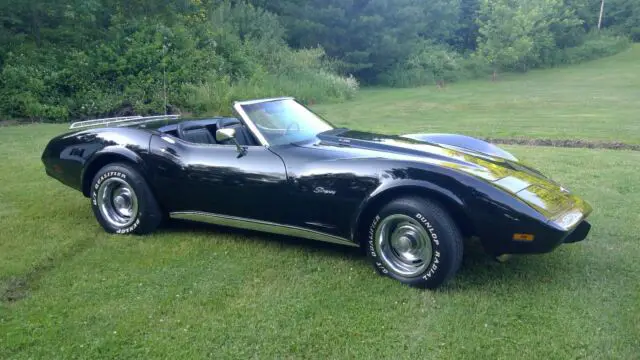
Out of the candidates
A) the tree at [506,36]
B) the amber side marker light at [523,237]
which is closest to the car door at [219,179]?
the amber side marker light at [523,237]

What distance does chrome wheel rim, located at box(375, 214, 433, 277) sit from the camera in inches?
149

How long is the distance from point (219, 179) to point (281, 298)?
50.8 inches

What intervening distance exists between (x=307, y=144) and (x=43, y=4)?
59.8ft

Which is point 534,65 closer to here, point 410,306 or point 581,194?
point 581,194

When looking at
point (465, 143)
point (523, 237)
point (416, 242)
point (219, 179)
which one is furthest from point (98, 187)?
point (523, 237)

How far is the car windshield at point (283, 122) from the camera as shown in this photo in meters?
4.68

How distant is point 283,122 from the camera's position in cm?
488

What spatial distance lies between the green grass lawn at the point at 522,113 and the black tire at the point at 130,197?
7995mm

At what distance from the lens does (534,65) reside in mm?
42344

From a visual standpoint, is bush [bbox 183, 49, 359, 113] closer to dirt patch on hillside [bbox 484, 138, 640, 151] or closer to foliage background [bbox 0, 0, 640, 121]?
foliage background [bbox 0, 0, 640, 121]

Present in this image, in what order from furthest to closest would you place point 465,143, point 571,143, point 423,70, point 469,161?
point 423,70, point 571,143, point 465,143, point 469,161

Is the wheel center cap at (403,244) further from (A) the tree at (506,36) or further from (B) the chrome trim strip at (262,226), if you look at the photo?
(A) the tree at (506,36)

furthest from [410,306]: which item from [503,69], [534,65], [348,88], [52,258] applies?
[534,65]

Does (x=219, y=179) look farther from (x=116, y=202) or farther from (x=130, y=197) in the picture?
(x=116, y=202)
